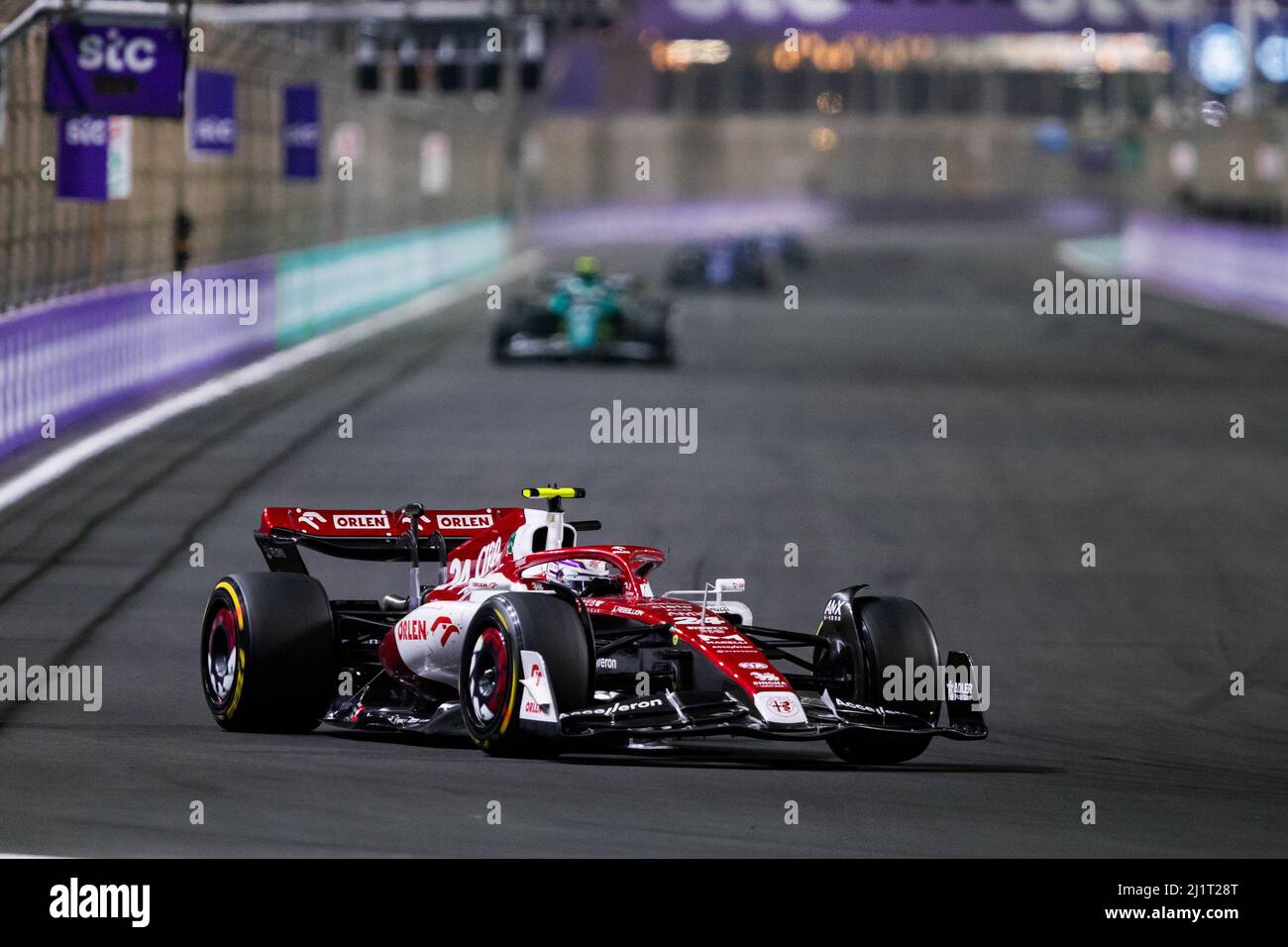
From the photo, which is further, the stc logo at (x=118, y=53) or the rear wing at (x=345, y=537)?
the stc logo at (x=118, y=53)

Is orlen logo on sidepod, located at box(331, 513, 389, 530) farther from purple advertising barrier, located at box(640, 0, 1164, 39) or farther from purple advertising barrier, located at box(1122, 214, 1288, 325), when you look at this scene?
purple advertising barrier, located at box(640, 0, 1164, 39)

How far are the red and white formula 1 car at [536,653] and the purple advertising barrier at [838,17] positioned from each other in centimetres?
5812

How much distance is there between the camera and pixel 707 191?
10219 centimetres

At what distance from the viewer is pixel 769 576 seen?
15.1 meters

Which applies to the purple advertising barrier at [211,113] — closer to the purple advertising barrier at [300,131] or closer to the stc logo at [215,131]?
the stc logo at [215,131]

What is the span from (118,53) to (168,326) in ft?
19.6

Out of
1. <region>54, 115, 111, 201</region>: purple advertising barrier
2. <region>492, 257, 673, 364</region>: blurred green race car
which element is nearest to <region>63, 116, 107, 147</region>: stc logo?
<region>54, 115, 111, 201</region>: purple advertising barrier

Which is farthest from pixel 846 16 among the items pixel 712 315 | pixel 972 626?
pixel 972 626

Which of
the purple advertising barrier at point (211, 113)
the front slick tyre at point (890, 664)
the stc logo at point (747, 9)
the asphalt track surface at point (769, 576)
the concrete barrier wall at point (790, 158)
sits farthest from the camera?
the concrete barrier wall at point (790, 158)

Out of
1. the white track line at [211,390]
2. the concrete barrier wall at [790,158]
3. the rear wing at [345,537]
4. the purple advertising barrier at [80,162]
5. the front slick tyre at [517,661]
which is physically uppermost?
the concrete barrier wall at [790,158]

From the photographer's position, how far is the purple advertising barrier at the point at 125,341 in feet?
63.9

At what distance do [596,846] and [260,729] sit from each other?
107 inches

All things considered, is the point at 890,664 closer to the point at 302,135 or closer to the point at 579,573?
the point at 579,573

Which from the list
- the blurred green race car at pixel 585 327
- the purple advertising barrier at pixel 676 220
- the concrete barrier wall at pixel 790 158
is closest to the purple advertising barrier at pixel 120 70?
the blurred green race car at pixel 585 327
